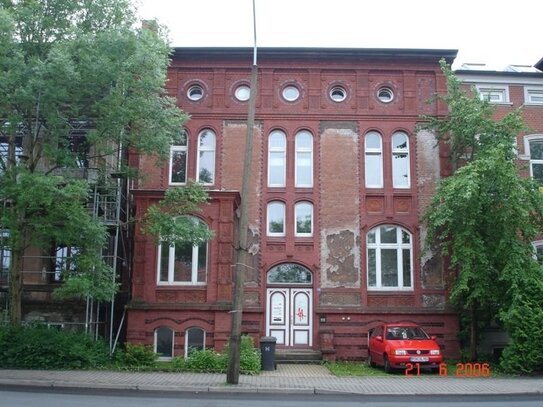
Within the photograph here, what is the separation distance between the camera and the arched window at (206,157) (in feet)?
77.2

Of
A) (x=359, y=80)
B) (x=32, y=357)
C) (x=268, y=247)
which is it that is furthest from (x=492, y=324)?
(x=32, y=357)

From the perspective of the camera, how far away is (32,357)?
17.5 m

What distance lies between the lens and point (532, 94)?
81.1 feet

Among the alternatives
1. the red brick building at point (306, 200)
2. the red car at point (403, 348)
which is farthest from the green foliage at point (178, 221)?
the red car at point (403, 348)

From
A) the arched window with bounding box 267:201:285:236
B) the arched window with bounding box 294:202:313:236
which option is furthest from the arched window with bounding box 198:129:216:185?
the arched window with bounding box 294:202:313:236

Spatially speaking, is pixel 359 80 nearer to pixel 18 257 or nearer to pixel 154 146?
pixel 154 146

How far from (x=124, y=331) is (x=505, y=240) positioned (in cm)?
1348

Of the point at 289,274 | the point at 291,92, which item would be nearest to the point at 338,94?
the point at 291,92

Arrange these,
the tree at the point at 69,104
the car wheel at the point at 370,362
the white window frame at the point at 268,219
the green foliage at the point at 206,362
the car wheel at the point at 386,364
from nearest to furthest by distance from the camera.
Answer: the tree at the point at 69,104 → the green foliage at the point at 206,362 → the car wheel at the point at 386,364 → the car wheel at the point at 370,362 → the white window frame at the point at 268,219

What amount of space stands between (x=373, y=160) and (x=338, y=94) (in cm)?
303

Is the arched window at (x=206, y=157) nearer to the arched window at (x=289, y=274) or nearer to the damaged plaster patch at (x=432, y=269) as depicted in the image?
the arched window at (x=289, y=274)

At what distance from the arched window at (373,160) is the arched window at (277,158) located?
322cm

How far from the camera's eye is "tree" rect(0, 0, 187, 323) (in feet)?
54.1

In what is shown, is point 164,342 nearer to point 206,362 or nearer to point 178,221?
point 206,362
